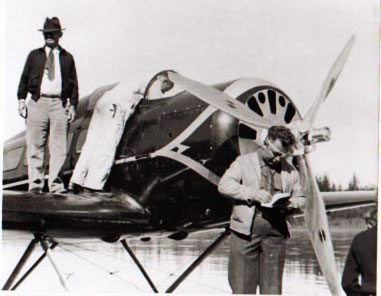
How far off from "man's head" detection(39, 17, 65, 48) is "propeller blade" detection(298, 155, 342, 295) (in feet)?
6.13

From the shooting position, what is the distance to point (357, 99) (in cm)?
494

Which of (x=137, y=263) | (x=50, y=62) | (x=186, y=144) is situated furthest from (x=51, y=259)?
(x=50, y=62)

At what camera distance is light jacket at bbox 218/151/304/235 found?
4.83 metres

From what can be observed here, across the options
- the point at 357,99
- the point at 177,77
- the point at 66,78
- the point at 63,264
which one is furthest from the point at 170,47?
the point at 63,264

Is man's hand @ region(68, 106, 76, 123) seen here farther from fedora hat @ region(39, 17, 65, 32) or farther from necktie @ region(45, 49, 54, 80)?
fedora hat @ region(39, 17, 65, 32)

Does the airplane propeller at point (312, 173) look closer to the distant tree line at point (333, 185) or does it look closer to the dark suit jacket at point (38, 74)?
the distant tree line at point (333, 185)

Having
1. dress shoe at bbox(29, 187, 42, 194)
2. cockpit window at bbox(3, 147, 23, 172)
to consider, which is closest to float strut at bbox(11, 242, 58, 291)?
dress shoe at bbox(29, 187, 42, 194)

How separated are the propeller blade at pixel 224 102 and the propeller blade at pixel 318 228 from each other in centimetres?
38

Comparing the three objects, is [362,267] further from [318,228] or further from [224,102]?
[224,102]

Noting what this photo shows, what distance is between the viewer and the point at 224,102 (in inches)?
191

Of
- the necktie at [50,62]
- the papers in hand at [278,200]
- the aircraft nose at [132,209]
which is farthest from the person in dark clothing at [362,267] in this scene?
the necktie at [50,62]

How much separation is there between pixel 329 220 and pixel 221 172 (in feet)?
2.64

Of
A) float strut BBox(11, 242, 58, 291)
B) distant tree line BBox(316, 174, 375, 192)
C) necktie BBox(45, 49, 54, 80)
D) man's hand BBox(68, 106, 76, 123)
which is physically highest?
necktie BBox(45, 49, 54, 80)

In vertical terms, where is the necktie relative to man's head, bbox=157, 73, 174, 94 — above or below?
above
